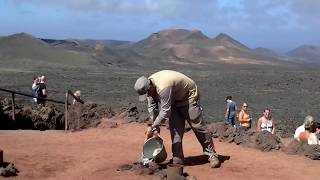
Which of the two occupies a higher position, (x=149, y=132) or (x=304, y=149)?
(x=149, y=132)

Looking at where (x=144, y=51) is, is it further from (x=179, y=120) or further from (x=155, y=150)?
(x=179, y=120)

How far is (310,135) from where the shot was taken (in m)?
10.1

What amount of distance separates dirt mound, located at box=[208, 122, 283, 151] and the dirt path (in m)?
0.19

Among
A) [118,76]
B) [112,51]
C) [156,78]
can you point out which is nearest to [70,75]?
[118,76]

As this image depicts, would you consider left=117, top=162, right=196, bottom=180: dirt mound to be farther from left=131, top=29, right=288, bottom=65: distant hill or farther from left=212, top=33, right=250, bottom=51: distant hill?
left=212, top=33, right=250, bottom=51: distant hill

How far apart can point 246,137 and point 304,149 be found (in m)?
1.24

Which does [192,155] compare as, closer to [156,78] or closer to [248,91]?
[156,78]

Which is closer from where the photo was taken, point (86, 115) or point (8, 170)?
point (8, 170)

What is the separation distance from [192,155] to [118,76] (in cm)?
3211

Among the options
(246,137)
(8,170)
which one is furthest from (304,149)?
(8,170)

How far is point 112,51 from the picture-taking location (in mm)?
66625

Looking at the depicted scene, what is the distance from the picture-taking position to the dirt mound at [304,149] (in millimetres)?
9516

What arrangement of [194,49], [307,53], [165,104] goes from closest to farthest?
[165,104], [194,49], [307,53]

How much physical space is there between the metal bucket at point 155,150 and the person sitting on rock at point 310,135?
2.82 meters
